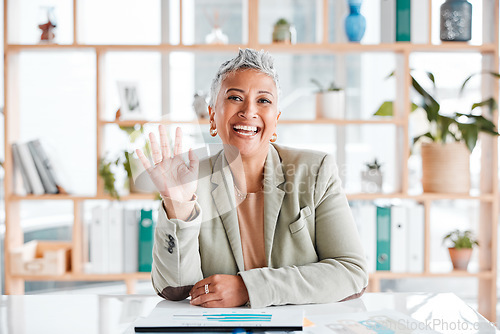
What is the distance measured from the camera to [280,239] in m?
1.40

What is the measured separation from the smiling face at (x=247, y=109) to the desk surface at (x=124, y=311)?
51 cm

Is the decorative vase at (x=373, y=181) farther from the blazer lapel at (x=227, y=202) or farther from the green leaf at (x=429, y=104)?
the blazer lapel at (x=227, y=202)

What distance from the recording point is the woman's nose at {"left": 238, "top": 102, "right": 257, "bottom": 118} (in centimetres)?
145

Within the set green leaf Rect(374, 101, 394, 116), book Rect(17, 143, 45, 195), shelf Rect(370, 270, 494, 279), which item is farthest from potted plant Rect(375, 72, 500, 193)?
book Rect(17, 143, 45, 195)

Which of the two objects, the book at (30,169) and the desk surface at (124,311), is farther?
the book at (30,169)

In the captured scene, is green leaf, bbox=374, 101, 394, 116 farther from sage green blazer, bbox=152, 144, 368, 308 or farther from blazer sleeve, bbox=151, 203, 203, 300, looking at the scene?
blazer sleeve, bbox=151, 203, 203, 300

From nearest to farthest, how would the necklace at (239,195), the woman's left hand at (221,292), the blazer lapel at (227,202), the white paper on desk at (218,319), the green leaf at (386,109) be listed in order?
the white paper on desk at (218,319) < the woman's left hand at (221,292) < the blazer lapel at (227,202) < the necklace at (239,195) < the green leaf at (386,109)

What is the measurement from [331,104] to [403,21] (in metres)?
0.57

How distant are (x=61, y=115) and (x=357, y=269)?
9.12ft

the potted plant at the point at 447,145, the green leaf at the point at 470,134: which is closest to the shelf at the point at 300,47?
the potted plant at the point at 447,145

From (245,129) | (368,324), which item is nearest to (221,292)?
(368,324)

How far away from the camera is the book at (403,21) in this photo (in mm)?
2684

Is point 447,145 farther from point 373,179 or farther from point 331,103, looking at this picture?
point 331,103

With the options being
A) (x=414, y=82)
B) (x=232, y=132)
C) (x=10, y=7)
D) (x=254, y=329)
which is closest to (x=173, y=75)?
(x=10, y=7)
